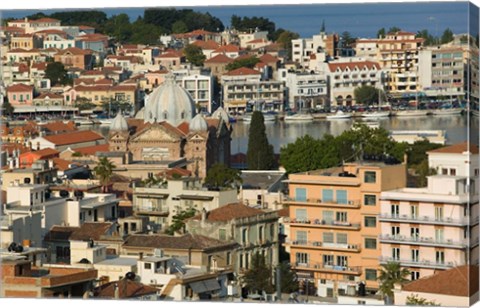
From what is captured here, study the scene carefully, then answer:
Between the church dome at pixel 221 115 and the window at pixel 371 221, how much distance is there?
→ 10.0 meters

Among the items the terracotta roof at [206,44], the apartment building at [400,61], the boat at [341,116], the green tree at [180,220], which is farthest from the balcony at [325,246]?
the terracotta roof at [206,44]

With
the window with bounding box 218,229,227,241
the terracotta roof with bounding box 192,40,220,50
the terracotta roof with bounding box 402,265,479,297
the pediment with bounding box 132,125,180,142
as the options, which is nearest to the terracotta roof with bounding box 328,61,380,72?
the terracotta roof with bounding box 192,40,220,50

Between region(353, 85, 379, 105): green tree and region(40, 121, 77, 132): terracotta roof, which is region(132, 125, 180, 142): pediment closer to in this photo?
region(353, 85, 379, 105): green tree

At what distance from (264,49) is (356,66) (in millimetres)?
6074

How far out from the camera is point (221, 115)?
1023 inches

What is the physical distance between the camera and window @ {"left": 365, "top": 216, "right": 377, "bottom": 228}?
1549cm

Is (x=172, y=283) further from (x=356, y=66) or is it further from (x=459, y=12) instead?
(x=356, y=66)

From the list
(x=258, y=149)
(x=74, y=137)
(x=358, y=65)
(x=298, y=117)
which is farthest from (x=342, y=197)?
(x=298, y=117)

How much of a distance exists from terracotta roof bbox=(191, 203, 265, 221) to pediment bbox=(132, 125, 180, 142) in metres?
7.30

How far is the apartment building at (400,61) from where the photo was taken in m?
20.8

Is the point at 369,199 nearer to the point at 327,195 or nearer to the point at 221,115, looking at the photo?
the point at 327,195

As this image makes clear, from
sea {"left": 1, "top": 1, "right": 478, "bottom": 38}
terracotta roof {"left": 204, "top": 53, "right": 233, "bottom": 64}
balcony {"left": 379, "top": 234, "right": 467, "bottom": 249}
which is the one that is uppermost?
sea {"left": 1, "top": 1, "right": 478, "bottom": 38}

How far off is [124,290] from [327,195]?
1961mm

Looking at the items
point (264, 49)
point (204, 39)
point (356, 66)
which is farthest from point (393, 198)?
point (264, 49)
